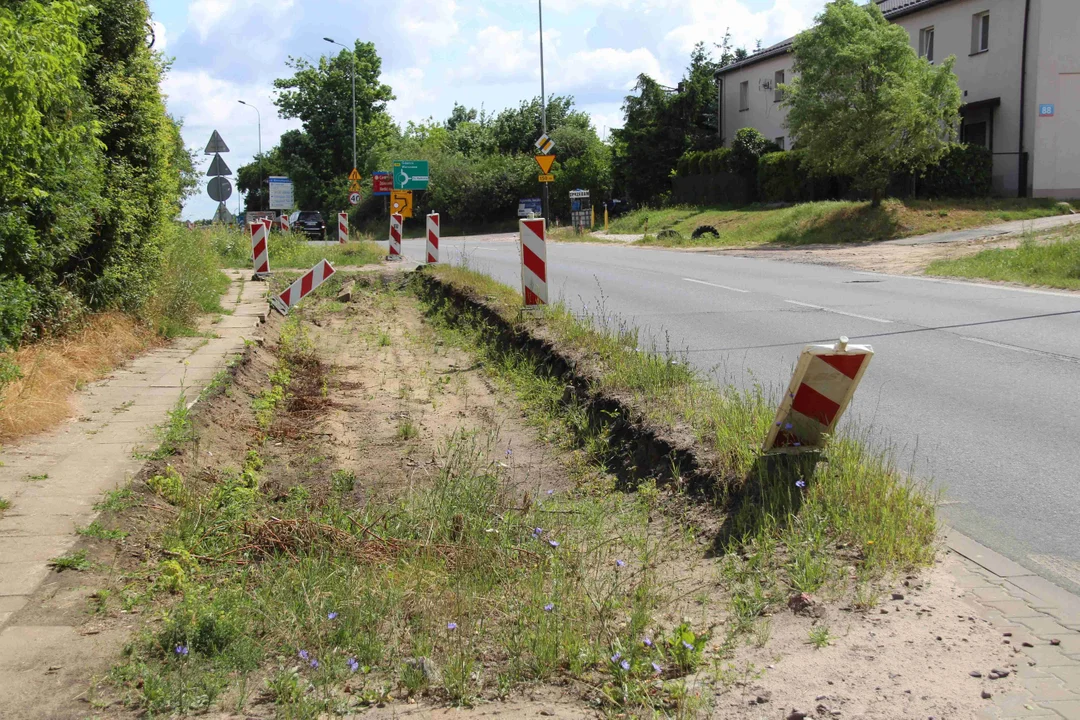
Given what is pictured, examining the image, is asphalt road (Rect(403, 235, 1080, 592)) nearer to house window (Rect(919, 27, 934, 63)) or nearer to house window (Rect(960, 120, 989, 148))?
house window (Rect(960, 120, 989, 148))

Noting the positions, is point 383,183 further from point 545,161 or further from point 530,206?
point 530,206

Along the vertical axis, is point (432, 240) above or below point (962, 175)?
below

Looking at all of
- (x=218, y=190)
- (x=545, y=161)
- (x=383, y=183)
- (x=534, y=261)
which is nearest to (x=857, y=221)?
(x=545, y=161)

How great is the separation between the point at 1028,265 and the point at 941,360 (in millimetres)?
9382

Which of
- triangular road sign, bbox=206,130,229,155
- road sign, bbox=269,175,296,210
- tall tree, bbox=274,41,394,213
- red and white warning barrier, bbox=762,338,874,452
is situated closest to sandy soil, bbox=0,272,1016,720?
red and white warning barrier, bbox=762,338,874,452

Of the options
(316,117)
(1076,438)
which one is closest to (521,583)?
(1076,438)

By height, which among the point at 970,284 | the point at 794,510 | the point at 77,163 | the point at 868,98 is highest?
the point at 868,98

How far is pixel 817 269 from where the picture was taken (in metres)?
21.0

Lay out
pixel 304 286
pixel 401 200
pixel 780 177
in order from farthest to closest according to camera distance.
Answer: pixel 780 177, pixel 401 200, pixel 304 286

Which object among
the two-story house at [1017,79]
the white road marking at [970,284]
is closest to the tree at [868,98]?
Result: the two-story house at [1017,79]

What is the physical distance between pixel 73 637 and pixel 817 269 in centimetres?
Answer: 1884

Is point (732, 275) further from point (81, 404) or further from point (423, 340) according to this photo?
point (81, 404)

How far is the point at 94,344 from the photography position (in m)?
9.76

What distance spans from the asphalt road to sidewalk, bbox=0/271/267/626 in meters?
4.62
